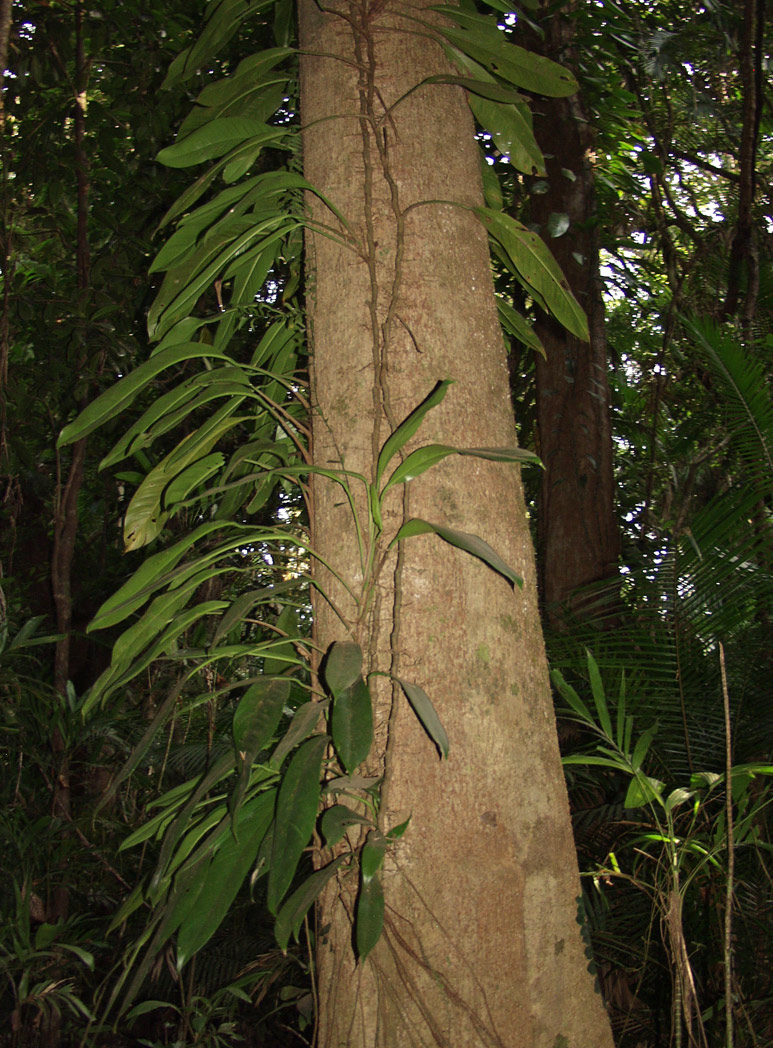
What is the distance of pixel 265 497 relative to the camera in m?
1.25

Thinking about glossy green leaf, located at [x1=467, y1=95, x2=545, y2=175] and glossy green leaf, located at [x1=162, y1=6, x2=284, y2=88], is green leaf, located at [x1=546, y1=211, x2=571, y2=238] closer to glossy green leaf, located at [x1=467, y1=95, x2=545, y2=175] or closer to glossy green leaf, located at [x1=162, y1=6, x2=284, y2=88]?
glossy green leaf, located at [x1=467, y1=95, x2=545, y2=175]

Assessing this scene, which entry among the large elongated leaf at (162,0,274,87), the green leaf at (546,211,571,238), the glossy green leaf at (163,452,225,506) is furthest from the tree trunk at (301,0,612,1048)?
the green leaf at (546,211,571,238)

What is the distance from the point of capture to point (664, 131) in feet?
10.4

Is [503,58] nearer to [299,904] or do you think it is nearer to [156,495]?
[156,495]

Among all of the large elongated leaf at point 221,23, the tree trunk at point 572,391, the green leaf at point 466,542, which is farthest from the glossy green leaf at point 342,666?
the tree trunk at point 572,391

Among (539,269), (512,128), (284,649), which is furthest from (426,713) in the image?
(512,128)

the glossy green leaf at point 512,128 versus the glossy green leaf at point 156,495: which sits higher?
the glossy green leaf at point 512,128

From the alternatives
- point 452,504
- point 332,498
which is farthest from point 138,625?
point 452,504

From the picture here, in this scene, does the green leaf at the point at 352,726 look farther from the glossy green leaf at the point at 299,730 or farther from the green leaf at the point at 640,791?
the green leaf at the point at 640,791

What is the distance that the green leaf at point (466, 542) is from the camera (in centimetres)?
76

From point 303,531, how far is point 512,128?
2.01ft

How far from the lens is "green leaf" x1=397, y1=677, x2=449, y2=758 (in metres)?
0.73

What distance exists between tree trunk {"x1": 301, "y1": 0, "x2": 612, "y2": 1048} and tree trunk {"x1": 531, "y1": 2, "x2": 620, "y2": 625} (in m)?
1.44

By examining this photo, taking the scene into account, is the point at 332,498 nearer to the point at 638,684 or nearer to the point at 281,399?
the point at 281,399
